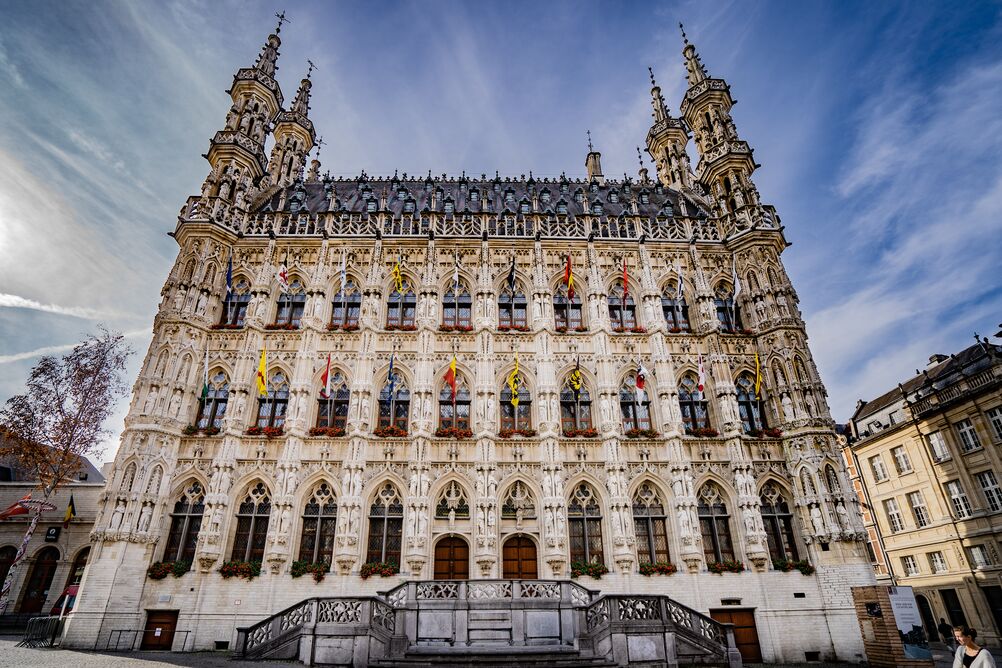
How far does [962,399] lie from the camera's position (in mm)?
28922

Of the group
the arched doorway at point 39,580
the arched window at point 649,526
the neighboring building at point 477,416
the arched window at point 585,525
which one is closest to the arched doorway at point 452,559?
the neighboring building at point 477,416

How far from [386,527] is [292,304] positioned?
38.5 feet

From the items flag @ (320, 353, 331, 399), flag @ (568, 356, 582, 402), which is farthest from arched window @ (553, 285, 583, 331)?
flag @ (320, 353, 331, 399)

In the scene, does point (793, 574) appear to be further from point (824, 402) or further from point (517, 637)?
point (517, 637)

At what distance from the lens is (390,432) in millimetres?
21594

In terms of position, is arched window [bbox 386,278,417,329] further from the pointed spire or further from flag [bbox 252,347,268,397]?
the pointed spire

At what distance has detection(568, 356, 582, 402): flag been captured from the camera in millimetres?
23047

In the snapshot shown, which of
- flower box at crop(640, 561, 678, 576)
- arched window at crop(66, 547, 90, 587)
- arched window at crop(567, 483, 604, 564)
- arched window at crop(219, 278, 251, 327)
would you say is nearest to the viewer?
flower box at crop(640, 561, 678, 576)

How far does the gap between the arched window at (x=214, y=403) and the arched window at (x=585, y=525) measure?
15.5 meters

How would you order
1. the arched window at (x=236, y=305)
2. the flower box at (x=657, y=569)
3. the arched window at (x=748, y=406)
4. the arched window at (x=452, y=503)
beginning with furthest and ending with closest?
the arched window at (x=236, y=305), the arched window at (x=748, y=406), the arched window at (x=452, y=503), the flower box at (x=657, y=569)

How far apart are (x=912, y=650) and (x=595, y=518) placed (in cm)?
1062

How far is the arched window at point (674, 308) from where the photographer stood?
82.8 feet

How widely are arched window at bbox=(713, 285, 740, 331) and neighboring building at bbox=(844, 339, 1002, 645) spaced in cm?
1513

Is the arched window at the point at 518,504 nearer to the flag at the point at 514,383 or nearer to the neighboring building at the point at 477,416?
the neighboring building at the point at 477,416
